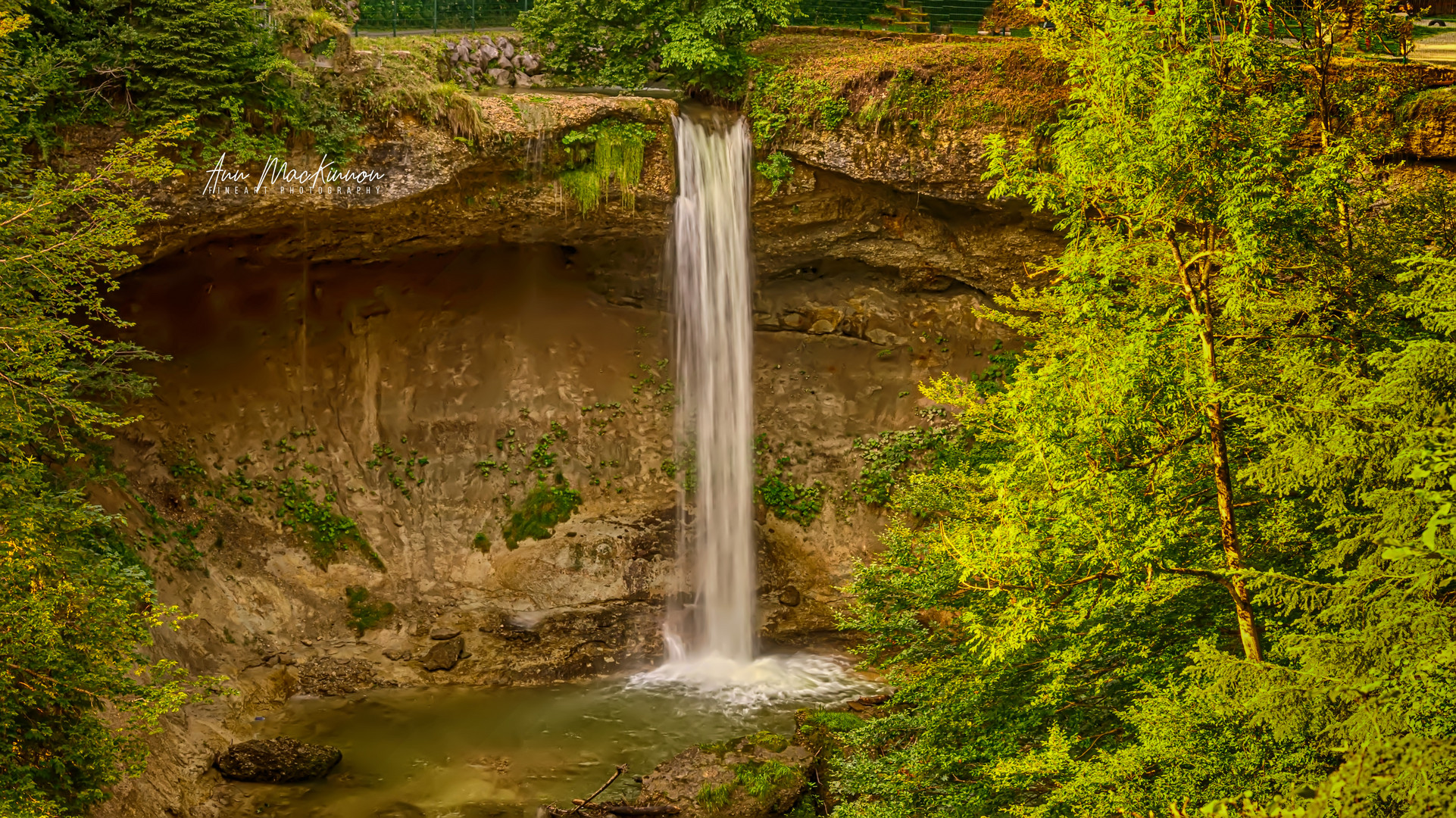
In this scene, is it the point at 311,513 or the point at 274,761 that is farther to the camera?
the point at 311,513

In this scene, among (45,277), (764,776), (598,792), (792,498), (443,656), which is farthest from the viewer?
(792,498)

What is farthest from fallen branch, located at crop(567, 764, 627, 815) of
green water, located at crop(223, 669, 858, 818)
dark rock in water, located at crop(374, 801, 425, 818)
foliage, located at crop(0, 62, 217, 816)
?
foliage, located at crop(0, 62, 217, 816)

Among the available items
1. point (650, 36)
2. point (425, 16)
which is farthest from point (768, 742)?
point (425, 16)

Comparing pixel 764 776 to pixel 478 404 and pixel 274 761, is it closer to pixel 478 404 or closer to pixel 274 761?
pixel 274 761

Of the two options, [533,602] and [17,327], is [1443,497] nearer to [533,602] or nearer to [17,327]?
[17,327]

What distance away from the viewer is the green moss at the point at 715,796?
1280cm

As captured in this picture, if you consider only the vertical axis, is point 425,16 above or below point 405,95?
above

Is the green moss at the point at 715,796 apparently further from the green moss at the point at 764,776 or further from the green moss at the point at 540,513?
the green moss at the point at 540,513

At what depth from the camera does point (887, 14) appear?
75.8 ft

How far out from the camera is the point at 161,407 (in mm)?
17516

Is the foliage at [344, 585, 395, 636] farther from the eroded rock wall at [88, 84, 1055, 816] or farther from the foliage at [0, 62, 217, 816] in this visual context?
the foliage at [0, 62, 217, 816]

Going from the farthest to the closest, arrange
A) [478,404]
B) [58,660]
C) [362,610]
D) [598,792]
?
[478,404] < [362,610] < [598,792] < [58,660]

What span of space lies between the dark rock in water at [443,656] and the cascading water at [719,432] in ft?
9.42
